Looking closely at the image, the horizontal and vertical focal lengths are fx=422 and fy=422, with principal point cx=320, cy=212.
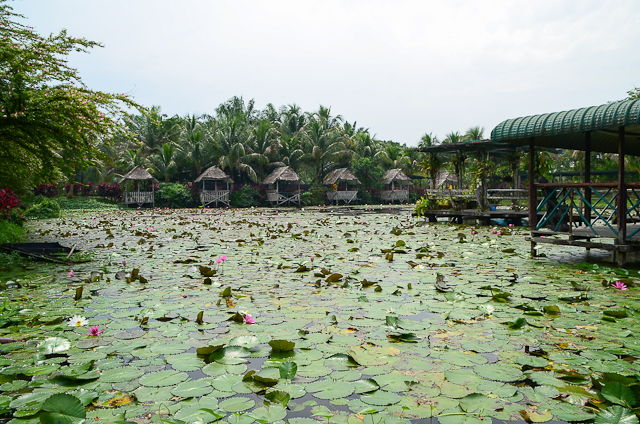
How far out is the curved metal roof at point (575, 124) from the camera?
5.21 meters

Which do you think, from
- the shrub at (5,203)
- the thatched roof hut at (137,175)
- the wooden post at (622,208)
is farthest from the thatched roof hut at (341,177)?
the wooden post at (622,208)

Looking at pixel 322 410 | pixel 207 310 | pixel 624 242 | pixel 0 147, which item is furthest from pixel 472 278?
pixel 0 147

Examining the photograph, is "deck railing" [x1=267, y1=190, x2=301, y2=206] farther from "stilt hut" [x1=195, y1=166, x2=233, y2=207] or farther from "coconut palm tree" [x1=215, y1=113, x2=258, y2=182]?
"stilt hut" [x1=195, y1=166, x2=233, y2=207]

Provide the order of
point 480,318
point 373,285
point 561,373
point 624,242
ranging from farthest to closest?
point 624,242, point 373,285, point 480,318, point 561,373

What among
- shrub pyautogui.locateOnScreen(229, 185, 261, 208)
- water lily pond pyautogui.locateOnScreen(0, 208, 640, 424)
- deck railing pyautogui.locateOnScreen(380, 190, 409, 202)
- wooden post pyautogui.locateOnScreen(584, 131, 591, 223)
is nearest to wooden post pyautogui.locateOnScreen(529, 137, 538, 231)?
wooden post pyautogui.locateOnScreen(584, 131, 591, 223)

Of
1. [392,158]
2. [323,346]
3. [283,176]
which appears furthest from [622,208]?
[392,158]

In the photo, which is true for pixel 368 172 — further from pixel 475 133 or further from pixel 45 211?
pixel 45 211

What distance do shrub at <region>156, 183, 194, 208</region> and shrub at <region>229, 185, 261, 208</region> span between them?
2.86m

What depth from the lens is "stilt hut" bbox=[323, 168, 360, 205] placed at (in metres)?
31.9

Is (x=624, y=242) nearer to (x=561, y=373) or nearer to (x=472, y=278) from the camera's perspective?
(x=472, y=278)

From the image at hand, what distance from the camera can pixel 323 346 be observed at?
2680 mm

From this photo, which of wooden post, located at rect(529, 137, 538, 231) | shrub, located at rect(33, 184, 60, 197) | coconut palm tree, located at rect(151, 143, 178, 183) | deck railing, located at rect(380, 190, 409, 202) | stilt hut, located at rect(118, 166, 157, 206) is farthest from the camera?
deck railing, located at rect(380, 190, 409, 202)

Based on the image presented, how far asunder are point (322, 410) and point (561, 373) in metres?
1.31

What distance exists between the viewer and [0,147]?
6.98 metres
